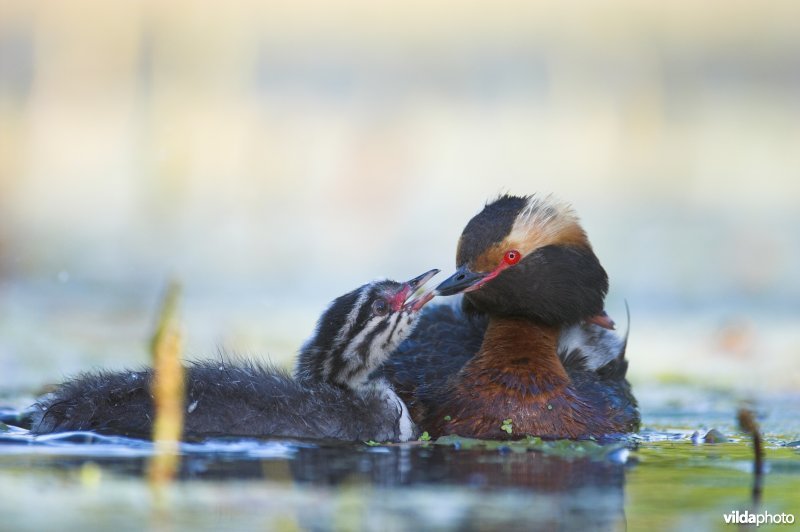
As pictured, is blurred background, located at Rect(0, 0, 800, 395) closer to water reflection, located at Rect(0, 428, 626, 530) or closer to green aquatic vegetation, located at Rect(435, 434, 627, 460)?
green aquatic vegetation, located at Rect(435, 434, 627, 460)

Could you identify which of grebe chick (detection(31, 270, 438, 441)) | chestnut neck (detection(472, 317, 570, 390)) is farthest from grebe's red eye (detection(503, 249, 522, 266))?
grebe chick (detection(31, 270, 438, 441))

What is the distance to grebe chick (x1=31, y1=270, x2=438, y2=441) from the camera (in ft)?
24.7

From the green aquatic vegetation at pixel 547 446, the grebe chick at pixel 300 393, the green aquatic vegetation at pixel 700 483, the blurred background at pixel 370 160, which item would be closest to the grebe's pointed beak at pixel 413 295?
the grebe chick at pixel 300 393

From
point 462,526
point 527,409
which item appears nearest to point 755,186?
point 527,409

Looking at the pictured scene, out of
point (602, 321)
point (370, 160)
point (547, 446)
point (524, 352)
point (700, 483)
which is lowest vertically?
point (700, 483)

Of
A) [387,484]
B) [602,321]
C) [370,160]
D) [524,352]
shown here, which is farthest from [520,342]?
[370,160]

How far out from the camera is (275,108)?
17.8 m

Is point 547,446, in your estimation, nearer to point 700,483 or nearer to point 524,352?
point 524,352

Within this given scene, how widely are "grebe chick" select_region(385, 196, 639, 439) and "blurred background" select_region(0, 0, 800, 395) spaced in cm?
287

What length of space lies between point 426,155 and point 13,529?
12.1 meters

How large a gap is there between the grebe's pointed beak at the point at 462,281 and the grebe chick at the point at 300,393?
123 millimetres

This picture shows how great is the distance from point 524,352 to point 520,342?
74mm

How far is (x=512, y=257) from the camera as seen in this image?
329 inches

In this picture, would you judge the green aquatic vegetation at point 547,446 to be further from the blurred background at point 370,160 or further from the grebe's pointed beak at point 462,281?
the blurred background at point 370,160
